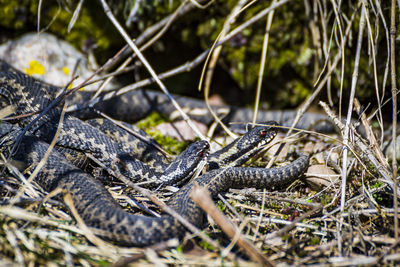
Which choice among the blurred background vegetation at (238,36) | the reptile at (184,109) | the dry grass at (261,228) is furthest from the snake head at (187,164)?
the blurred background vegetation at (238,36)

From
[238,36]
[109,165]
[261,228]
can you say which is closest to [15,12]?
[109,165]

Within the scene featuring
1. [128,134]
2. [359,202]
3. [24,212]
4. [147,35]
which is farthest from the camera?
[147,35]

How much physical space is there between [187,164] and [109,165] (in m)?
1.15

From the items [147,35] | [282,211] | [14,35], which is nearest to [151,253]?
→ [282,211]

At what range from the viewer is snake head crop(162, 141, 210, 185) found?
15.0 ft

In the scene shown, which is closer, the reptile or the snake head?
the snake head

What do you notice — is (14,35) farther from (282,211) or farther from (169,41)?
(282,211)

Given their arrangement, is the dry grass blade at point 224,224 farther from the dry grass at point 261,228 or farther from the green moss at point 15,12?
the green moss at point 15,12

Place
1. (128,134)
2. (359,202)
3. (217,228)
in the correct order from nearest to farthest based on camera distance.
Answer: (217,228), (359,202), (128,134)

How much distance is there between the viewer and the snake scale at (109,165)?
3.16 m

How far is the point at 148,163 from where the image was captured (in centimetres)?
514

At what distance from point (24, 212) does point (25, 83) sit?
285 centimetres

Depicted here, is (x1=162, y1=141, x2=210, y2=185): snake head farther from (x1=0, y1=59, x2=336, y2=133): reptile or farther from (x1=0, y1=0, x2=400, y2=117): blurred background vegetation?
(x1=0, y1=0, x2=400, y2=117): blurred background vegetation

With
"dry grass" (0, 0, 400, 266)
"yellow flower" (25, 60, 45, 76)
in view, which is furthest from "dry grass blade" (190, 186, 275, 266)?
"yellow flower" (25, 60, 45, 76)
